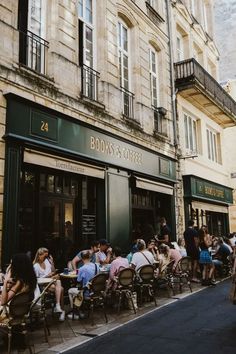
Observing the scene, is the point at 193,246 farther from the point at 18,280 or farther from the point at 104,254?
the point at 18,280

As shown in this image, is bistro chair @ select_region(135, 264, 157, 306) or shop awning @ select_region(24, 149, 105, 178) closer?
bistro chair @ select_region(135, 264, 157, 306)

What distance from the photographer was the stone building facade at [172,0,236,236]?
14.7 meters

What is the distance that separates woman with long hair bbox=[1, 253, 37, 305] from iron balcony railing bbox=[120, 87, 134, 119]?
7.47 meters

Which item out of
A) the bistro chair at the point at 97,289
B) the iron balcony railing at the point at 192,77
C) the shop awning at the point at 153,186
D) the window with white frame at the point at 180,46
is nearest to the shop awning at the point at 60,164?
the shop awning at the point at 153,186

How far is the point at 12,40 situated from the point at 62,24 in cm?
198

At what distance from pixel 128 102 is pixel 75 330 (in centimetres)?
791

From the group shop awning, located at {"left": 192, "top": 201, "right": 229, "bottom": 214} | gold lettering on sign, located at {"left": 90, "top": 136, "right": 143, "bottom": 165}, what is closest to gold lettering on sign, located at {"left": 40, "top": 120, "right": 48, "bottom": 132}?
gold lettering on sign, located at {"left": 90, "top": 136, "right": 143, "bottom": 165}

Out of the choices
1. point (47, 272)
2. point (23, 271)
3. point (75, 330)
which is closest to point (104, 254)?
point (47, 272)

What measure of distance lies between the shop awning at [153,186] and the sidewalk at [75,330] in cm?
455

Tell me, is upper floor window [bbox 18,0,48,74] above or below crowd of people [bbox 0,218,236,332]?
above

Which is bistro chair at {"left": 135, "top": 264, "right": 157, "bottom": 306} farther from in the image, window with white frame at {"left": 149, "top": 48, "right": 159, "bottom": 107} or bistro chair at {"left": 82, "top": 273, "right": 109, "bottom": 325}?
window with white frame at {"left": 149, "top": 48, "right": 159, "bottom": 107}

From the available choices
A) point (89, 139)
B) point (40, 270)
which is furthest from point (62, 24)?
point (40, 270)

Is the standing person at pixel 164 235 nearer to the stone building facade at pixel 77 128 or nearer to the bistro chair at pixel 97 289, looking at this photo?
the stone building facade at pixel 77 128

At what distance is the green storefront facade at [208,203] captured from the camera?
1452 centimetres
